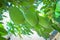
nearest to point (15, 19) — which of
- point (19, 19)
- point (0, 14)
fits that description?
point (19, 19)

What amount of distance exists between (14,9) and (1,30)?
0.27ft

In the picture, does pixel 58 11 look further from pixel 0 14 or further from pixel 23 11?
pixel 0 14

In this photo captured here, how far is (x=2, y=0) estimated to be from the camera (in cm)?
26

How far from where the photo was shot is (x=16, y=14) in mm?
221

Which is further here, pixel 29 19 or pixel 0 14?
pixel 0 14

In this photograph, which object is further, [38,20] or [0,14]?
[0,14]

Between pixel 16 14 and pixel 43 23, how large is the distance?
0.04m

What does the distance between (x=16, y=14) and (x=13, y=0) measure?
56 millimetres

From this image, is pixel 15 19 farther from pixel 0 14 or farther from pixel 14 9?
pixel 0 14

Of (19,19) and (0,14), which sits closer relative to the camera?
(19,19)

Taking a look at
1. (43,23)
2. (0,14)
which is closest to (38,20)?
(43,23)

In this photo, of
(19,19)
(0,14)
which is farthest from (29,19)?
(0,14)

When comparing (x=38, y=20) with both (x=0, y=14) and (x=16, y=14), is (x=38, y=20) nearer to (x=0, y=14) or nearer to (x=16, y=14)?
(x=16, y=14)

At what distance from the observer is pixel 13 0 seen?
27 cm
